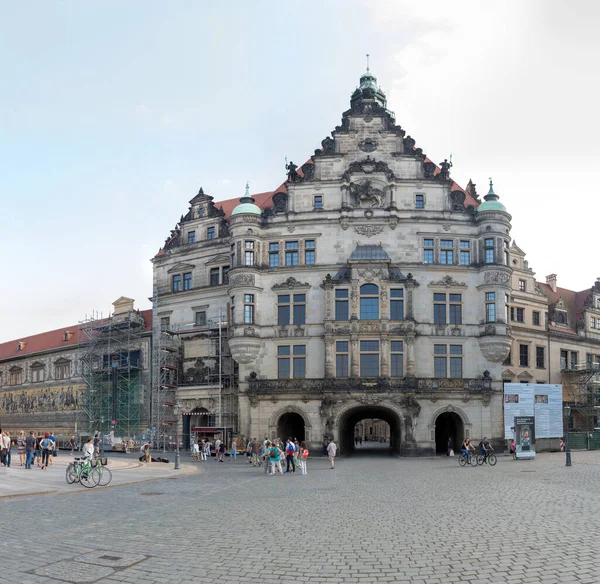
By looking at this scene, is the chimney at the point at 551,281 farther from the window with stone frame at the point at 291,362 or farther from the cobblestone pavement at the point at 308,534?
the cobblestone pavement at the point at 308,534

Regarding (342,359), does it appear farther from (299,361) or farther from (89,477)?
(89,477)

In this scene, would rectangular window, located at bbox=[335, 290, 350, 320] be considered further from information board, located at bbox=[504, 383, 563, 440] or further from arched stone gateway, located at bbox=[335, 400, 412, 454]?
information board, located at bbox=[504, 383, 563, 440]

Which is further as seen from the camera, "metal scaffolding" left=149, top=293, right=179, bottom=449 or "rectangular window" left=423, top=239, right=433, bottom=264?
"metal scaffolding" left=149, top=293, right=179, bottom=449

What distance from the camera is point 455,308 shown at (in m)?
54.4

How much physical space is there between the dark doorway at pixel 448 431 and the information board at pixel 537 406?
11.5 feet

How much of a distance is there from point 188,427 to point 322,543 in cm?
4655

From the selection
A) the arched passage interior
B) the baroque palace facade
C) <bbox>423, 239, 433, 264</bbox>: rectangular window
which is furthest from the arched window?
the arched passage interior

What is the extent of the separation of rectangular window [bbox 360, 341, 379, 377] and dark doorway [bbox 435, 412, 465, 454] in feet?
24.2

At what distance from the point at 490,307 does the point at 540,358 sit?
607 inches

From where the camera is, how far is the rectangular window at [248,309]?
2136 inches

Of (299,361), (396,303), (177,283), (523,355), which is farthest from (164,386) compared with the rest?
(523,355)

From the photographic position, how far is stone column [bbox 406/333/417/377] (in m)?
51.9

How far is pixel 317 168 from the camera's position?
56.2 meters

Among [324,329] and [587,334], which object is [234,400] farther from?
[587,334]
